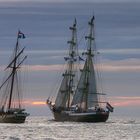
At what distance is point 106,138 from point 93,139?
3839 millimetres

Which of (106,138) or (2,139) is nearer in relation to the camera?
(2,139)

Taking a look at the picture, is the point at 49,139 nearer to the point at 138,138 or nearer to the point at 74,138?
the point at 74,138

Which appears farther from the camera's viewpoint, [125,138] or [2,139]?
[125,138]

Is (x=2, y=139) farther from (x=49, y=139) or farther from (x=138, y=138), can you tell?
(x=138, y=138)

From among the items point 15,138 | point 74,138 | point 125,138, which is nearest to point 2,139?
point 15,138

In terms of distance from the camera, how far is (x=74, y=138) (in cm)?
13000

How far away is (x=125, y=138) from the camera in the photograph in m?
133

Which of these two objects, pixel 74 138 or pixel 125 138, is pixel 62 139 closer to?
pixel 74 138

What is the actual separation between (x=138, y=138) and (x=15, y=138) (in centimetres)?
2136

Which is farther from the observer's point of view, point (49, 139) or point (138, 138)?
point (138, 138)

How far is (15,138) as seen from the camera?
126 meters

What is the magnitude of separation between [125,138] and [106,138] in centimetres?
334

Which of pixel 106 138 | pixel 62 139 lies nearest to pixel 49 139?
pixel 62 139

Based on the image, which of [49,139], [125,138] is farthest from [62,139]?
[125,138]
